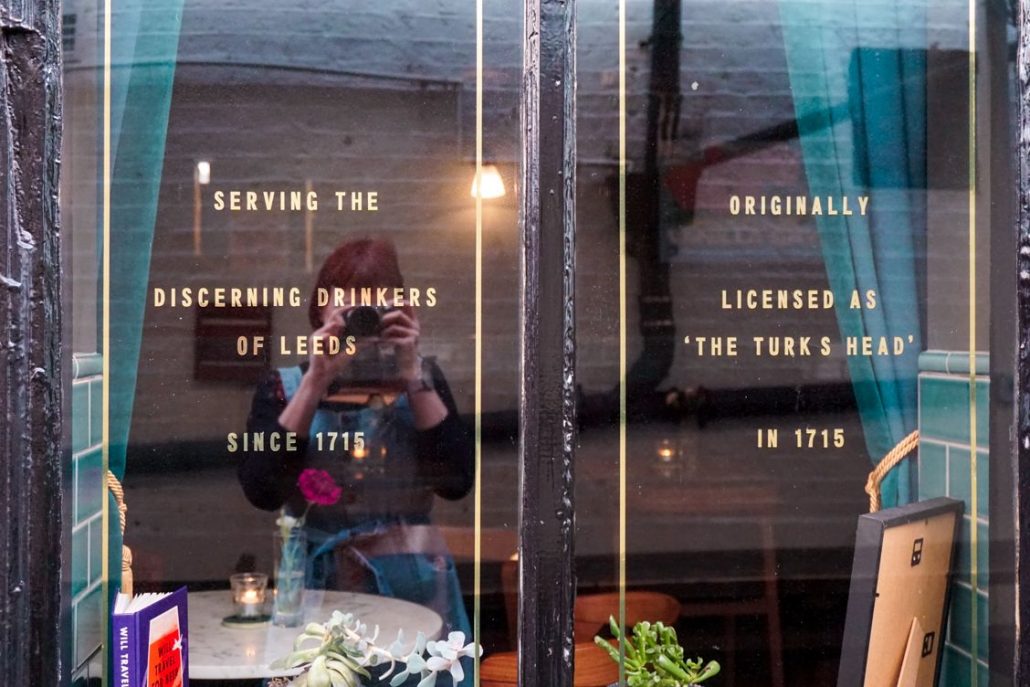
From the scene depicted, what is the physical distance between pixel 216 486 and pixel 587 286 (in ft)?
3.87

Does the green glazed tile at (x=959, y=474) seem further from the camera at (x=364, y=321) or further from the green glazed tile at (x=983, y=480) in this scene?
the camera at (x=364, y=321)

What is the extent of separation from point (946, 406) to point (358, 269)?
1.76 m

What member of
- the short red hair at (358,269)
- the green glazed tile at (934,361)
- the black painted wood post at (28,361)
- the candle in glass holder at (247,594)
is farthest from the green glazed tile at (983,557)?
the black painted wood post at (28,361)

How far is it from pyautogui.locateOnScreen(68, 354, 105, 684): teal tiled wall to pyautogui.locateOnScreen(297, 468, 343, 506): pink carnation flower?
0.54m

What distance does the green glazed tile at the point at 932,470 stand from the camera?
3324 mm

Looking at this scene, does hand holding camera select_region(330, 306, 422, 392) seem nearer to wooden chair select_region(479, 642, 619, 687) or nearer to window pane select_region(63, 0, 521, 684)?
window pane select_region(63, 0, 521, 684)

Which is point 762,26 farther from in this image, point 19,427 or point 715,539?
point 19,427

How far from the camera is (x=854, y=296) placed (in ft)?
10.9

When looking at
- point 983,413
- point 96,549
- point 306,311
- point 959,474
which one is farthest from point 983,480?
point 96,549

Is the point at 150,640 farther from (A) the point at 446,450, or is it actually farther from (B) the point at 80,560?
(A) the point at 446,450

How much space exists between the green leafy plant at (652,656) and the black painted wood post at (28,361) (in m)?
1.49

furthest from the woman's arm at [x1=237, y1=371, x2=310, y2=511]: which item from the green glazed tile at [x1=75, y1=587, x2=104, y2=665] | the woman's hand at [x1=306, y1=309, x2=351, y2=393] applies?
the green glazed tile at [x1=75, y1=587, x2=104, y2=665]

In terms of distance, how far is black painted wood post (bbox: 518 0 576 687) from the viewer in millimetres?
2904

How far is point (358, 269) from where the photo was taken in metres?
3.15
